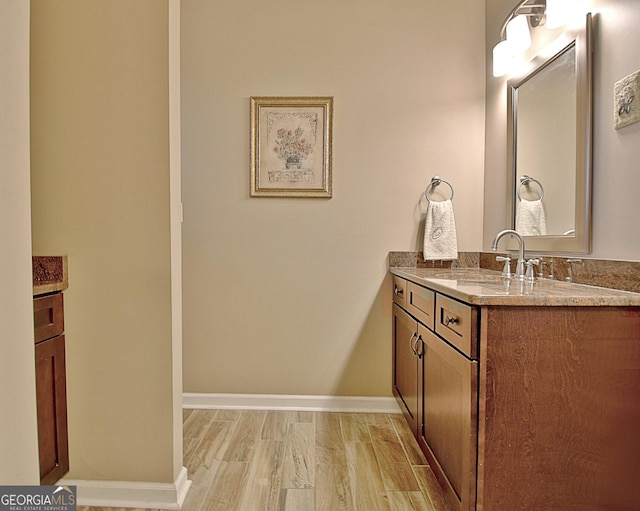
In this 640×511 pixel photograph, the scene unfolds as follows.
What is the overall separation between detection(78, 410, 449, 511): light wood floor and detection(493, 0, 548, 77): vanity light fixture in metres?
1.94

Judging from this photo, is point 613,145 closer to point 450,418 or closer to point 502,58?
point 502,58

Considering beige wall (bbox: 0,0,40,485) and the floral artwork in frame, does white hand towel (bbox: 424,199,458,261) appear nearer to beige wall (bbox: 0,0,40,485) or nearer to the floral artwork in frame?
the floral artwork in frame

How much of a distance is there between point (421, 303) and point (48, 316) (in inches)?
56.1

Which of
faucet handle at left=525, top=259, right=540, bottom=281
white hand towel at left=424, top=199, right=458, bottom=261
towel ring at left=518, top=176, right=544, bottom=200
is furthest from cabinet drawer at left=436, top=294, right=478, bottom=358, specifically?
white hand towel at left=424, top=199, right=458, bottom=261

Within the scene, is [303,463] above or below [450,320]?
below

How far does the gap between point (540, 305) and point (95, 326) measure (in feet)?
4.99

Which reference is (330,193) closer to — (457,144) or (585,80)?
(457,144)

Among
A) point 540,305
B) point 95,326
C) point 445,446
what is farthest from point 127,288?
point 540,305

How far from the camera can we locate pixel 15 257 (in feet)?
2.06

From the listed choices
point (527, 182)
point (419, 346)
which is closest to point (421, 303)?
point (419, 346)

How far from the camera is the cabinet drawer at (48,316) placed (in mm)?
1500

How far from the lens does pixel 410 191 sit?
8.67 feet

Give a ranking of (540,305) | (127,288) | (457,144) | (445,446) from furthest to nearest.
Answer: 1. (457,144)
2. (127,288)
3. (445,446)
4. (540,305)

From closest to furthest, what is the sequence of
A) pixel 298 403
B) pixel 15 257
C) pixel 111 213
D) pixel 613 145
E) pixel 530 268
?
pixel 15 257 < pixel 613 145 < pixel 111 213 < pixel 530 268 < pixel 298 403
